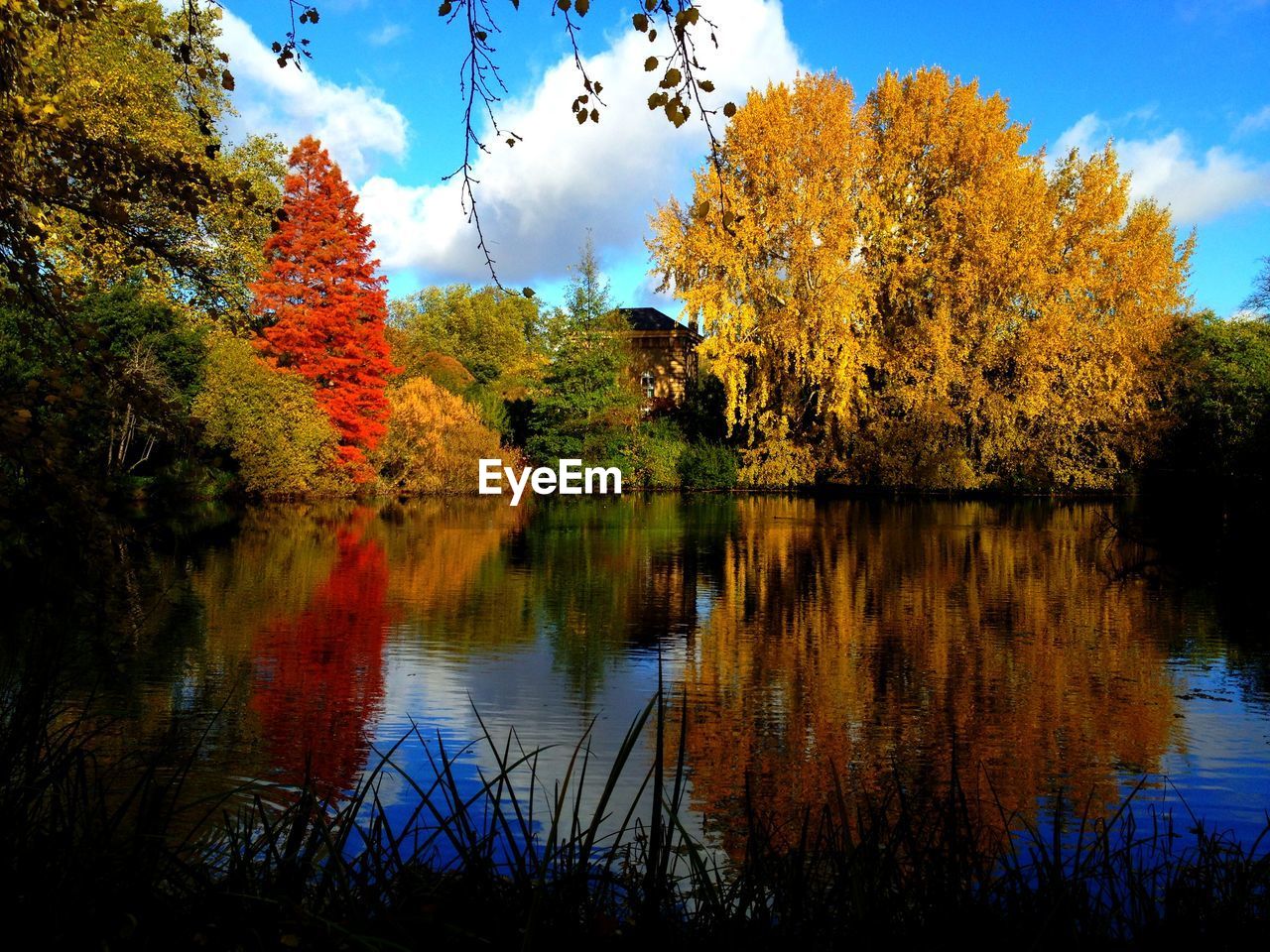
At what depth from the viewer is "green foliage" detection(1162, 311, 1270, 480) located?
102 ft

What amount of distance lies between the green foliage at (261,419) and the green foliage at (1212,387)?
27.0 m

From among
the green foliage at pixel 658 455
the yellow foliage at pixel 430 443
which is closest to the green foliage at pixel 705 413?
the green foliage at pixel 658 455

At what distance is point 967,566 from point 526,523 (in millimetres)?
11695

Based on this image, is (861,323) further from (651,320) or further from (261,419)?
(261,419)

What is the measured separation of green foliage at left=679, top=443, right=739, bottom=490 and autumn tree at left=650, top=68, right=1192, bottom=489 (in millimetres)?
3459

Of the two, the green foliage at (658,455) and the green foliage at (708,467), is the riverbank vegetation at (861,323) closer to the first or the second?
the green foliage at (708,467)

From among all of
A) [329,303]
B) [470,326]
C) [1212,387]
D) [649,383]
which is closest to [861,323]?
[1212,387]

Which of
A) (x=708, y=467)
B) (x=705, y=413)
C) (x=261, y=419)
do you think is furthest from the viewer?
(x=705, y=413)

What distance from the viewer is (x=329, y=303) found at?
3341 centimetres

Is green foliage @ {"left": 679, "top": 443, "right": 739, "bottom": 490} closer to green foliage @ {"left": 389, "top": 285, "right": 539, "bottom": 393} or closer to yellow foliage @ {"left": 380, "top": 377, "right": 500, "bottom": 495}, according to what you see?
yellow foliage @ {"left": 380, "top": 377, "right": 500, "bottom": 495}

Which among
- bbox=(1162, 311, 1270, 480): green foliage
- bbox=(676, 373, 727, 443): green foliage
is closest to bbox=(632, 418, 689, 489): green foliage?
bbox=(676, 373, 727, 443): green foliage

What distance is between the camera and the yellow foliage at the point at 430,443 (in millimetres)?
34344

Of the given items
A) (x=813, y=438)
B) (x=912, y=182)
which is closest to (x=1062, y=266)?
(x=912, y=182)

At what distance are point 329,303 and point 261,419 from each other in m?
5.98
